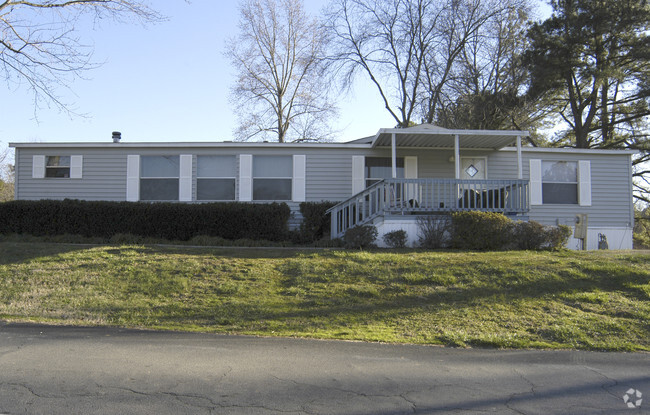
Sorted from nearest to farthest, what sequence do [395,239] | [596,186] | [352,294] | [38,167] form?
1. [352,294]
2. [395,239]
3. [38,167]
4. [596,186]

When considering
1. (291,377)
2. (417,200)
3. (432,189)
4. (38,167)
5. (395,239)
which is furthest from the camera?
(38,167)

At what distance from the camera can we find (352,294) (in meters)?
7.79

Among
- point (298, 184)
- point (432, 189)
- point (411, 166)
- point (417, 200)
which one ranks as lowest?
point (417, 200)

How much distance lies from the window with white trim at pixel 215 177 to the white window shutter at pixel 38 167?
16.1 ft

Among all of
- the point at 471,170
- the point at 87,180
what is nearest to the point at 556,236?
the point at 471,170

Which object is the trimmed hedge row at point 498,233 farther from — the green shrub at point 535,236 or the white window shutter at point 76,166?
the white window shutter at point 76,166

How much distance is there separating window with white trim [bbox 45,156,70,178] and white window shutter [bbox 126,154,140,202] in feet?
6.45

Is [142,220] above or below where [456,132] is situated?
below

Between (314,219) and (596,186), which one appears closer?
(314,219)

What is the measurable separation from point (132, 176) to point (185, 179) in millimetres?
1713

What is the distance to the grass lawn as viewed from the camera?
6305 mm

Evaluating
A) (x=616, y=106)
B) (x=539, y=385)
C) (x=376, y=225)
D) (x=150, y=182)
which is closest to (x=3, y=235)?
(x=150, y=182)

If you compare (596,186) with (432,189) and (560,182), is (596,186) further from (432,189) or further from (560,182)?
(432,189)

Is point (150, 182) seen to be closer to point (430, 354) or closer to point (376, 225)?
point (376, 225)
